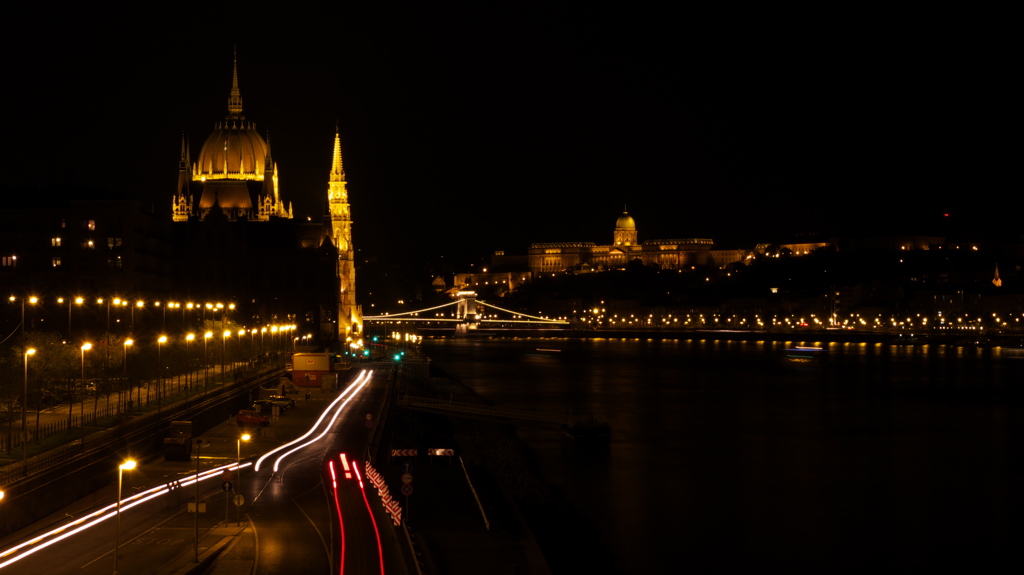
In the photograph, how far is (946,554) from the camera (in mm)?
23109

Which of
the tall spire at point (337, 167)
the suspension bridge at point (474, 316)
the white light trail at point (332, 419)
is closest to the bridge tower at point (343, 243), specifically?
the tall spire at point (337, 167)

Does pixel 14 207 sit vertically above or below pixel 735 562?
above

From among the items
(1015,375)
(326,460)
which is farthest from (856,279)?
(326,460)

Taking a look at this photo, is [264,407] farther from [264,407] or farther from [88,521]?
[88,521]

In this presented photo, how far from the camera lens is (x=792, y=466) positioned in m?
33.4

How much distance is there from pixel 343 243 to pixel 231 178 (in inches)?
418

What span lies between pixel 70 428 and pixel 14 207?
35.4 m

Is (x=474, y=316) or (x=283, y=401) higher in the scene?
(x=474, y=316)

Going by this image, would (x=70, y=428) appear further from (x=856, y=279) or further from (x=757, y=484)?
(x=856, y=279)

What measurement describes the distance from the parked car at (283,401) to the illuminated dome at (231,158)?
55.2m

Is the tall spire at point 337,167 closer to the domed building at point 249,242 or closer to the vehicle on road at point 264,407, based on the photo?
the domed building at point 249,242

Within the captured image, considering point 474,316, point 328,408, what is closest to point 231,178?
point 328,408

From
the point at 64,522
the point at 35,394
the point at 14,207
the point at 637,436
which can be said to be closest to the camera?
the point at 64,522

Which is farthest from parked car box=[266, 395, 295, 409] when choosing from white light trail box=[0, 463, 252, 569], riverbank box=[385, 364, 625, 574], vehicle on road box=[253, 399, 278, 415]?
white light trail box=[0, 463, 252, 569]
